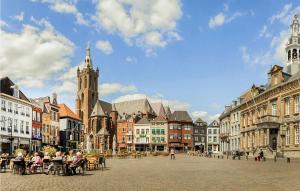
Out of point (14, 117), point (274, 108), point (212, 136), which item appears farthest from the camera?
point (212, 136)

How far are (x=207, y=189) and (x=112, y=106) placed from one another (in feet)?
482

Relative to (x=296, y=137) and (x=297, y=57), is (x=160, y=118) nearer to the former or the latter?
(x=297, y=57)

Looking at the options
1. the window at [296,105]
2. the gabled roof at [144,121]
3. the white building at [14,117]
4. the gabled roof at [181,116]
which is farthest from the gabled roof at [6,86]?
the gabled roof at [181,116]

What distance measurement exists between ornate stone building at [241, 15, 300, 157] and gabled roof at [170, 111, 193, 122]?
190 feet

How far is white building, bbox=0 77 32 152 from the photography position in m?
62.6

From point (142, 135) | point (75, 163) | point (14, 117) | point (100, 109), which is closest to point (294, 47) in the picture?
point (14, 117)

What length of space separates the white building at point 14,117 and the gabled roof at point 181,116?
77646 mm

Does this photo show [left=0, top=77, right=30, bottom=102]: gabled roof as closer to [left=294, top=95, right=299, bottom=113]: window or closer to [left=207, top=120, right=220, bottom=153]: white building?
[left=294, top=95, right=299, bottom=113]: window

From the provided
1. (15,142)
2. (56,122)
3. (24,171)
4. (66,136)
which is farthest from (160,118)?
(24,171)

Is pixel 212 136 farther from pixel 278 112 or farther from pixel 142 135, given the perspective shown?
pixel 278 112

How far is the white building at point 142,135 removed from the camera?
466 feet

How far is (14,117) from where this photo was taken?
65188 millimetres

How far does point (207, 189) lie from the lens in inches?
696

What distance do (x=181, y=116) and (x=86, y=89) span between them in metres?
40.2
